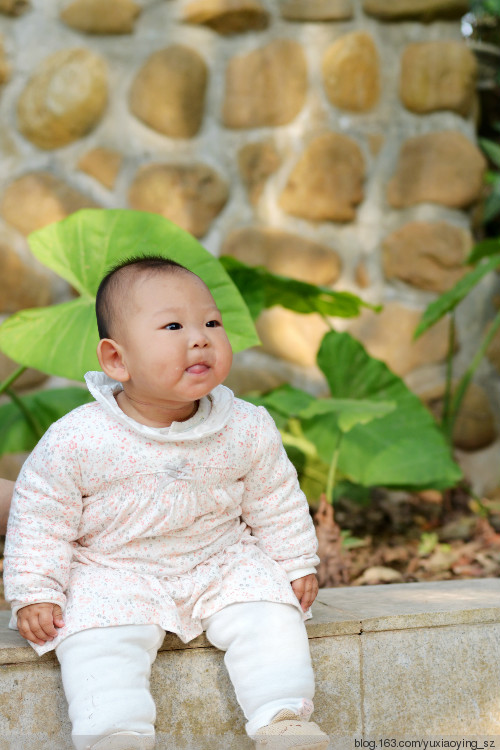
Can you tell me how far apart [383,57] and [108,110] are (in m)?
0.79

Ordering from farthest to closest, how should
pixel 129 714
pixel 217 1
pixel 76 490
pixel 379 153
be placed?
pixel 379 153
pixel 217 1
pixel 76 490
pixel 129 714

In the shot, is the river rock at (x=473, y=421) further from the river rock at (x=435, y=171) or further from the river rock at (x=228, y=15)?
the river rock at (x=228, y=15)

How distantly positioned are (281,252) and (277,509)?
51.9 inches

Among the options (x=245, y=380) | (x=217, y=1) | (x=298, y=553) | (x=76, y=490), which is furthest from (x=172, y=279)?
(x=217, y=1)

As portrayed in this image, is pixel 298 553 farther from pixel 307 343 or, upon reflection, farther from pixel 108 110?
pixel 108 110

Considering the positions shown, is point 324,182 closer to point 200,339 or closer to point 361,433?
point 361,433

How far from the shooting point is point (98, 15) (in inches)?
92.7

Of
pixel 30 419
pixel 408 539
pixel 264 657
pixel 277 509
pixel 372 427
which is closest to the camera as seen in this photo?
pixel 264 657

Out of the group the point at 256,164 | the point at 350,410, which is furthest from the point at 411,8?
the point at 350,410

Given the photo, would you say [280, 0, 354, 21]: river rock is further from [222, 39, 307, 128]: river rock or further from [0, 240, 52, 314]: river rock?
[0, 240, 52, 314]: river rock

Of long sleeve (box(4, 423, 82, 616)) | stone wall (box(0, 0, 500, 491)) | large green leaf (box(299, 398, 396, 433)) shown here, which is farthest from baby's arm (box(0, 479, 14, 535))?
stone wall (box(0, 0, 500, 491))

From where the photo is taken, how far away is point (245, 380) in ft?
7.99

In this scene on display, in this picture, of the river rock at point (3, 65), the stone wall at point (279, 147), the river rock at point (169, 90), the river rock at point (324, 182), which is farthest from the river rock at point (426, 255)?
the river rock at point (3, 65)

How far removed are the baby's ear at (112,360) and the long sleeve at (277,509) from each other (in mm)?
210
